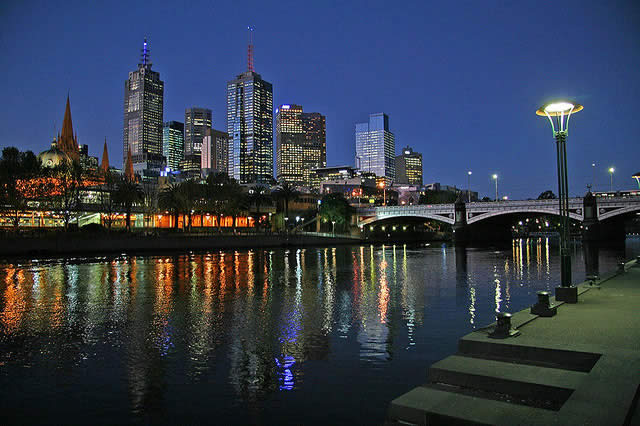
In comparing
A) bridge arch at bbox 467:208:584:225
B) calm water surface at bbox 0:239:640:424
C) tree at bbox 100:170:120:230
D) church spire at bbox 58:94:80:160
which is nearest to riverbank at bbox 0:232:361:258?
tree at bbox 100:170:120:230

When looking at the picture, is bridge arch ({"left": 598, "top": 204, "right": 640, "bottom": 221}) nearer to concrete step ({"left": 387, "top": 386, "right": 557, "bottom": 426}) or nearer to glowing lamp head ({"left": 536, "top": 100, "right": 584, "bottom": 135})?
glowing lamp head ({"left": 536, "top": 100, "right": 584, "bottom": 135})

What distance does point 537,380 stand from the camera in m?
7.83

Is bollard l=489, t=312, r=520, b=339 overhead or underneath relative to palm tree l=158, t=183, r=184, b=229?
underneath

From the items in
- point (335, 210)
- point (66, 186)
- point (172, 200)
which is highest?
point (66, 186)

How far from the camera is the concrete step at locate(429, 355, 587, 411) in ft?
24.8

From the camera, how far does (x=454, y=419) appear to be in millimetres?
6746

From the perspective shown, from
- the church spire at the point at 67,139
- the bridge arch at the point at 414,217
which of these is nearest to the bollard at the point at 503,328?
the bridge arch at the point at 414,217

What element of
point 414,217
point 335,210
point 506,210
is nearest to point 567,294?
point 506,210

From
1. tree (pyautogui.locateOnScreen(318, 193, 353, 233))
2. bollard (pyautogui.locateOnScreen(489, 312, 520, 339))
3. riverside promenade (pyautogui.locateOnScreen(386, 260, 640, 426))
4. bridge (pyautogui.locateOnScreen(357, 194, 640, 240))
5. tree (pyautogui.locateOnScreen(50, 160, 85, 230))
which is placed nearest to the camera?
riverside promenade (pyautogui.locateOnScreen(386, 260, 640, 426))

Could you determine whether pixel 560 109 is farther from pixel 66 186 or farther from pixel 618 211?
pixel 618 211

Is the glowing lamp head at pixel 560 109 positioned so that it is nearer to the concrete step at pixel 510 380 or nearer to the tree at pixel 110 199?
the concrete step at pixel 510 380

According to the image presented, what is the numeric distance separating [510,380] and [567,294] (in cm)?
888

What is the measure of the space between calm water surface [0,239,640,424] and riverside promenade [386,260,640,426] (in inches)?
52.5

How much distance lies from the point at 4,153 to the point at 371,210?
87330 mm
